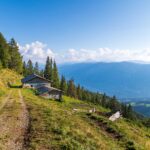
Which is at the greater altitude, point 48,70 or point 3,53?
point 3,53

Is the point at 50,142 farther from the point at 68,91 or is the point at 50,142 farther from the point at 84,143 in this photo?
the point at 68,91

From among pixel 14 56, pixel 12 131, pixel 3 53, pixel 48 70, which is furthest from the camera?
pixel 48 70

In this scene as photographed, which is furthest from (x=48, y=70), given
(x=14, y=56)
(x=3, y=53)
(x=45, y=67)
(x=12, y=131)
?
(x=12, y=131)

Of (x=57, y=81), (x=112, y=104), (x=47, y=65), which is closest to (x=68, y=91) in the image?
(x=57, y=81)

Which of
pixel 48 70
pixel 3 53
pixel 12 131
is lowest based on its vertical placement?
pixel 12 131

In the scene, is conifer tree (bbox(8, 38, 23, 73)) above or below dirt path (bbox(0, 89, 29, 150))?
above

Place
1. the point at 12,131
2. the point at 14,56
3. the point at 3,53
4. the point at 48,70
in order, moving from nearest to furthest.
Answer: the point at 12,131, the point at 3,53, the point at 14,56, the point at 48,70

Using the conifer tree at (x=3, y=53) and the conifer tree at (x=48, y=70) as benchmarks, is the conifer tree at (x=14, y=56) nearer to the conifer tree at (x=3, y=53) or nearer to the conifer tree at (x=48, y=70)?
the conifer tree at (x=3, y=53)

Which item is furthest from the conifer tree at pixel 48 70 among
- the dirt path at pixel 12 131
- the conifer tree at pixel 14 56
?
the dirt path at pixel 12 131

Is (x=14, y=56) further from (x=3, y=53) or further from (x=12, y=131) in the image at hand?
(x=12, y=131)

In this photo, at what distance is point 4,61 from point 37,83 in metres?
18.9

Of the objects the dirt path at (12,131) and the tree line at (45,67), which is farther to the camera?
the tree line at (45,67)

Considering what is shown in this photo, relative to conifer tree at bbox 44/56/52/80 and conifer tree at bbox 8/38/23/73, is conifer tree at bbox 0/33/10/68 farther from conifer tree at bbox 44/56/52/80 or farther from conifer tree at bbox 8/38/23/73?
conifer tree at bbox 44/56/52/80

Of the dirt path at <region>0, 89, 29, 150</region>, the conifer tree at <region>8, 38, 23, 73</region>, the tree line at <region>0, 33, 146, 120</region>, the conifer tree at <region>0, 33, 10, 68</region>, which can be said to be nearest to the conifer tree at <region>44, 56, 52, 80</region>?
the tree line at <region>0, 33, 146, 120</region>
